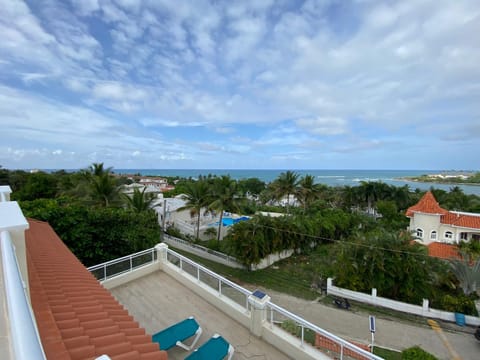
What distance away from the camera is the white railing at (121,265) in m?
7.22

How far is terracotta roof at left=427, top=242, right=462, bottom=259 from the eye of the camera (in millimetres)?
17453

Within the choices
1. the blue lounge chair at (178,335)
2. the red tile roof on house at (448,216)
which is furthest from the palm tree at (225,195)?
the red tile roof on house at (448,216)

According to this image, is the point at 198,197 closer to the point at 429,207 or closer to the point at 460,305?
the point at 460,305

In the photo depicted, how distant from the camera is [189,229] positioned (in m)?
25.8

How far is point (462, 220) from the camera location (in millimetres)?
20375

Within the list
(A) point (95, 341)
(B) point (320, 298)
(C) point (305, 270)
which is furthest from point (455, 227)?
(A) point (95, 341)

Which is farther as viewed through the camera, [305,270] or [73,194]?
[73,194]

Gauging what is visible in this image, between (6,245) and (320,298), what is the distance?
14.8 m

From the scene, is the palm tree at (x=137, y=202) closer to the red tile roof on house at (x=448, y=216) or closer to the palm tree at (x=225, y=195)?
the palm tree at (x=225, y=195)

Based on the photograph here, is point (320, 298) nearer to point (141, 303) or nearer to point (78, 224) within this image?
point (141, 303)

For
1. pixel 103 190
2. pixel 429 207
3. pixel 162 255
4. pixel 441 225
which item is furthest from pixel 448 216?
pixel 103 190

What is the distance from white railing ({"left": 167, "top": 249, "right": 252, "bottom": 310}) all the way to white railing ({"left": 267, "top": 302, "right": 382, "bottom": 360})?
0.65 m

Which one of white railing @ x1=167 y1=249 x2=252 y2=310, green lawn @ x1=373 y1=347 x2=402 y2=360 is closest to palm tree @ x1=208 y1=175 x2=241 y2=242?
white railing @ x1=167 y1=249 x2=252 y2=310

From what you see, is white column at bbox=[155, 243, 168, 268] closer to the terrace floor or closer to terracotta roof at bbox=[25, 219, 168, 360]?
the terrace floor
